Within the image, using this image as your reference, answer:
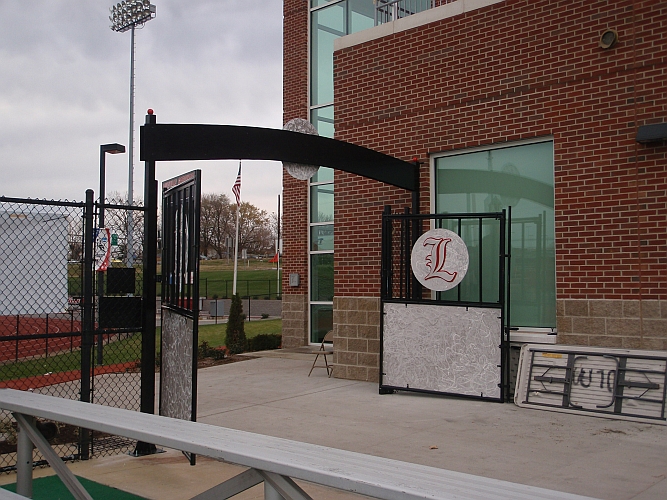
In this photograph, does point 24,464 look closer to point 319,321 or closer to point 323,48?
point 319,321

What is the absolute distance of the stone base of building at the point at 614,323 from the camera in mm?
7965

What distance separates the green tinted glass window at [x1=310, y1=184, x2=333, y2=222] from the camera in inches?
629

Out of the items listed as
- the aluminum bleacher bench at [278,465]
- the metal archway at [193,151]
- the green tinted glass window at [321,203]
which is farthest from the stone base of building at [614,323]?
the green tinted glass window at [321,203]

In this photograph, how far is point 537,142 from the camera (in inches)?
363

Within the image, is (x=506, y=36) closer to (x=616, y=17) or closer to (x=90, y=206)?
(x=616, y=17)

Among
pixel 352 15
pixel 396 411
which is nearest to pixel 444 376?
pixel 396 411

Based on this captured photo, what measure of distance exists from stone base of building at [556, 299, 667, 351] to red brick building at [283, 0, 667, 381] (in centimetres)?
1

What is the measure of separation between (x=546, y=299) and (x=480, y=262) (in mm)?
987

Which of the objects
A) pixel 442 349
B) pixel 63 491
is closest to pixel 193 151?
pixel 63 491

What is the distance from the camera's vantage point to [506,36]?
9.45 meters

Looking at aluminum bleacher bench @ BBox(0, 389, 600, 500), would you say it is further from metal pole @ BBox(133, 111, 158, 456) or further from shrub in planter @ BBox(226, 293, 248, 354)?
shrub in planter @ BBox(226, 293, 248, 354)

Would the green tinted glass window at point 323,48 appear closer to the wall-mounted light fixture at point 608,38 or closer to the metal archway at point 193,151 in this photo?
the metal archway at point 193,151

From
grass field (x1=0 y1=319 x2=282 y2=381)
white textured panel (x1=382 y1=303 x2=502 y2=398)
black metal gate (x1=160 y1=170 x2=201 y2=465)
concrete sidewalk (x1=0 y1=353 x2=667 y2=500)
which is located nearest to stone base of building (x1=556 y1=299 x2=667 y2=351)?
white textured panel (x1=382 y1=303 x2=502 y2=398)

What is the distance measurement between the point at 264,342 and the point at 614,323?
9.65 meters
